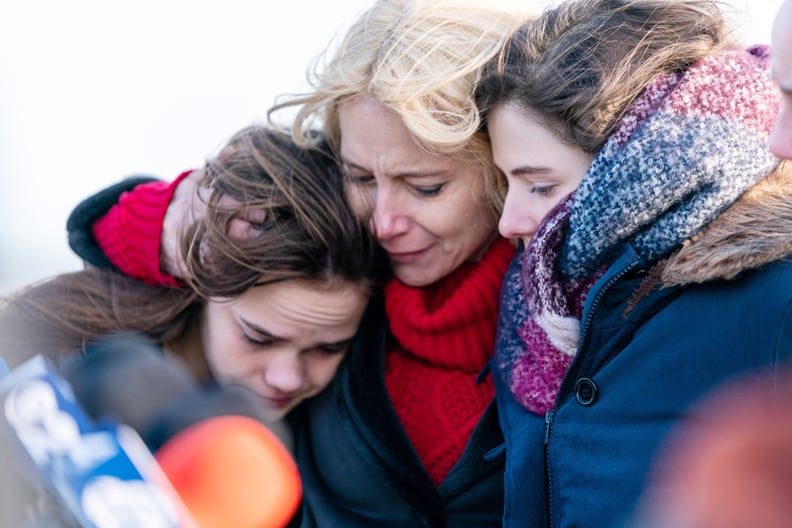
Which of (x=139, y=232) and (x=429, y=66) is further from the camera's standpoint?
(x=139, y=232)

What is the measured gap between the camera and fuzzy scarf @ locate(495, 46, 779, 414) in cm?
137

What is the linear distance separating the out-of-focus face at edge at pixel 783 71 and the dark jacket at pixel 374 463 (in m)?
0.78

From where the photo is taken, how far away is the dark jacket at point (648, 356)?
1.30m

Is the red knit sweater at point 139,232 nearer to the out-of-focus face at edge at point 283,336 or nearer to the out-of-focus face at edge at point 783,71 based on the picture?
the out-of-focus face at edge at point 283,336

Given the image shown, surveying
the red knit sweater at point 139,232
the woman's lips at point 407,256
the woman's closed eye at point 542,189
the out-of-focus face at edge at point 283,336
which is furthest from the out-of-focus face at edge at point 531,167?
the red knit sweater at point 139,232

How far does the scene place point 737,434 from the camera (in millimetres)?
1311

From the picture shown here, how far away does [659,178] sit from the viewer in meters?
1.37

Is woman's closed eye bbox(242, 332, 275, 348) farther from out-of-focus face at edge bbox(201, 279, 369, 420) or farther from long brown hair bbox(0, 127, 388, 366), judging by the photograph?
long brown hair bbox(0, 127, 388, 366)

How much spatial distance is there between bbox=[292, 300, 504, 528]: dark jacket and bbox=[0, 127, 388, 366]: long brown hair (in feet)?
0.71

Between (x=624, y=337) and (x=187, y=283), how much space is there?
104 centimetres

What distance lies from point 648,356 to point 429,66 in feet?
2.47

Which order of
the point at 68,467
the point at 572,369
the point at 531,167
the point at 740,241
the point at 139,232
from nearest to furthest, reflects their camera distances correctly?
the point at 68,467 < the point at 740,241 < the point at 572,369 < the point at 531,167 < the point at 139,232

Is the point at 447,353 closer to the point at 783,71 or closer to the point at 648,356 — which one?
the point at 648,356

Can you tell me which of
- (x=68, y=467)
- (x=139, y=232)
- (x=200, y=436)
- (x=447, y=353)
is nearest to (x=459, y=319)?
(x=447, y=353)
